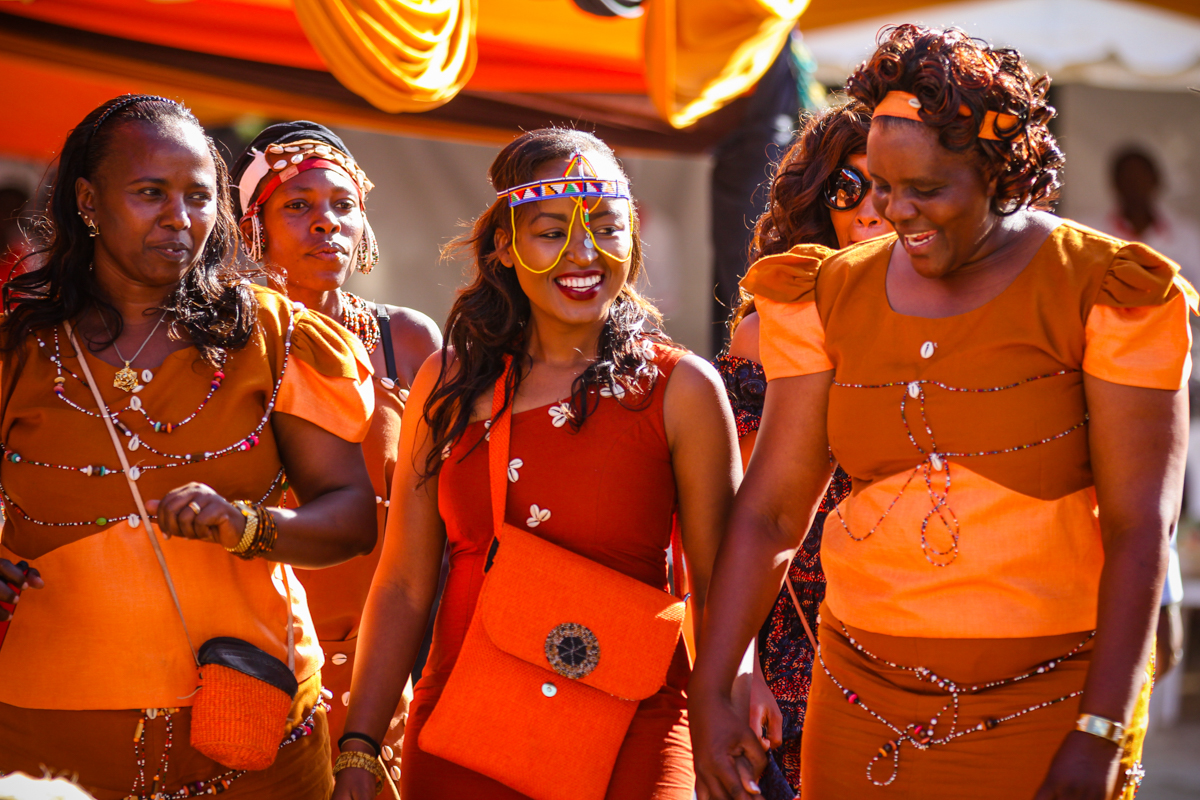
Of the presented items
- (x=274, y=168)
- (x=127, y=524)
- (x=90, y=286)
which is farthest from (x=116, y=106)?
(x=274, y=168)

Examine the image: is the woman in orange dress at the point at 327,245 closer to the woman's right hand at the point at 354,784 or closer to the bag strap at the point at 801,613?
the woman's right hand at the point at 354,784

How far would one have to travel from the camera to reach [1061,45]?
22.3 ft

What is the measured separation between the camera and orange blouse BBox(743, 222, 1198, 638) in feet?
6.70

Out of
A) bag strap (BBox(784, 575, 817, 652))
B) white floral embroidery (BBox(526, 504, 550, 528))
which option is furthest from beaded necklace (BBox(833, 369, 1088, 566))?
bag strap (BBox(784, 575, 817, 652))

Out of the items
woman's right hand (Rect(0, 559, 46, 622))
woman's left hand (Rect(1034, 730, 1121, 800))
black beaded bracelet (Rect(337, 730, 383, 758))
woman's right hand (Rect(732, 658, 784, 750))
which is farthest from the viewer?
woman's right hand (Rect(732, 658, 784, 750))

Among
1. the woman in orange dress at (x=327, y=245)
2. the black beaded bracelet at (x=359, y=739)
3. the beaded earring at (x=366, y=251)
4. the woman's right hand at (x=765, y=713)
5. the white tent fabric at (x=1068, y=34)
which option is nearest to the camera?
the black beaded bracelet at (x=359, y=739)

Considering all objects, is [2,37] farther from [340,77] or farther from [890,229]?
[890,229]

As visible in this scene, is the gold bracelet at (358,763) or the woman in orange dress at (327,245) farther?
the woman in orange dress at (327,245)

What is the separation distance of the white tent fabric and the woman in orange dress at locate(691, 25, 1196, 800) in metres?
4.68

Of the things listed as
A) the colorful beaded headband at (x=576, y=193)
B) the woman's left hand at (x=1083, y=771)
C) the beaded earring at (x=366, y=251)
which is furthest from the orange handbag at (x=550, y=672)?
the beaded earring at (x=366, y=251)

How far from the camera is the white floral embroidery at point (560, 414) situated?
262 cm

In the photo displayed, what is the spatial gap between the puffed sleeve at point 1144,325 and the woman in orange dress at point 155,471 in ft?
4.78

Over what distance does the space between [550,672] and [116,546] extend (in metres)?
0.87

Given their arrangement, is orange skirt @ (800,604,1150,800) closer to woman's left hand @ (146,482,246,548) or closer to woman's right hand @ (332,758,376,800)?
woman's right hand @ (332,758,376,800)
